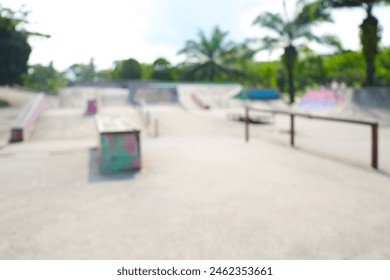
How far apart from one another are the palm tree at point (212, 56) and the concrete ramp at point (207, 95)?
11226 mm

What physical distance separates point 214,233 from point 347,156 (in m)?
5.30

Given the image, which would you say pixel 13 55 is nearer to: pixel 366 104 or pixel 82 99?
pixel 82 99

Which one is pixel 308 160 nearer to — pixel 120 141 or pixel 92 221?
pixel 120 141

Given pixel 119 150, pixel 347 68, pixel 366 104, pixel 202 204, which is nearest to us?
pixel 202 204

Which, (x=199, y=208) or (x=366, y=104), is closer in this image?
(x=199, y=208)

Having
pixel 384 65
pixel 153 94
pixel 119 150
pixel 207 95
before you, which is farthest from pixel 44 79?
pixel 119 150

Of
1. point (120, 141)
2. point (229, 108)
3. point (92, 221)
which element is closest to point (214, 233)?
point (92, 221)

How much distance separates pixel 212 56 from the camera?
44.8 metres

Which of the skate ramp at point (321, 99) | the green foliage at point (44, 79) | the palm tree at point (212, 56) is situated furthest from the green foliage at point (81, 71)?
the skate ramp at point (321, 99)

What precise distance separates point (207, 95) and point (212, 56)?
16.0 metres

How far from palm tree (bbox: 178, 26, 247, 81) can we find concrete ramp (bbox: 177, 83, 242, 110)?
11.2 meters

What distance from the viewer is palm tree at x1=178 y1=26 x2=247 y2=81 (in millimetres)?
43562

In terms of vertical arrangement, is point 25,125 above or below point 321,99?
below

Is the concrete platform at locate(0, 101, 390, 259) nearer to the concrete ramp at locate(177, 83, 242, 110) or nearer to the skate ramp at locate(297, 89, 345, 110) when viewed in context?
the skate ramp at locate(297, 89, 345, 110)
